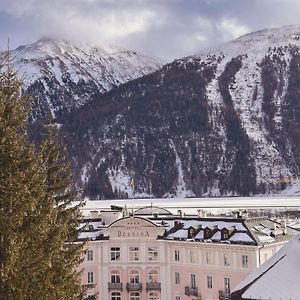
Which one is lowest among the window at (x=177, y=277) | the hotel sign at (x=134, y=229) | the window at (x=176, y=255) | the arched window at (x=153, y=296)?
the arched window at (x=153, y=296)

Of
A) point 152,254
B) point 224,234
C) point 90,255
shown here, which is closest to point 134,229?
point 152,254

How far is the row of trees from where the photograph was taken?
1645cm

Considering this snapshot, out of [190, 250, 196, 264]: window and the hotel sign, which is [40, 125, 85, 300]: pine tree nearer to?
[190, 250, 196, 264]: window

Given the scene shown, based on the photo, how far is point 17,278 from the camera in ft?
53.9

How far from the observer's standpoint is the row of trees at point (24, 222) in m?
16.5

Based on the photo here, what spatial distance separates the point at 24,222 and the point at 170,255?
49.2 m

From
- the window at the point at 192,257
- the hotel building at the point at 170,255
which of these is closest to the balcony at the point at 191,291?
the hotel building at the point at 170,255

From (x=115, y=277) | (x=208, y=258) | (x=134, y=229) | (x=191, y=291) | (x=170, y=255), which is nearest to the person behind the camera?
(x=208, y=258)

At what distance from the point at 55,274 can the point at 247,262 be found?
43.1m

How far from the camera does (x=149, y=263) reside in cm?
6619

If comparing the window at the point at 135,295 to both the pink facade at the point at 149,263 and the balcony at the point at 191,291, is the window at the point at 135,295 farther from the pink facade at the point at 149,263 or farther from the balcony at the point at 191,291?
the balcony at the point at 191,291

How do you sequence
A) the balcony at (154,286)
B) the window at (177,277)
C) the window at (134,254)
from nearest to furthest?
1. the window at (177,277)
2. the balcony at (154,286)
3. the window at (134,254)

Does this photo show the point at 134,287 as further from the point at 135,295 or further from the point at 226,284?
the point at 226,284

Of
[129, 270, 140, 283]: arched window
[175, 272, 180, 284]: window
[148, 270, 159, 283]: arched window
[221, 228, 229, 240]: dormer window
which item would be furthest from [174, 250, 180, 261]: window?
[221, 228, 229, 240]: dormer window
